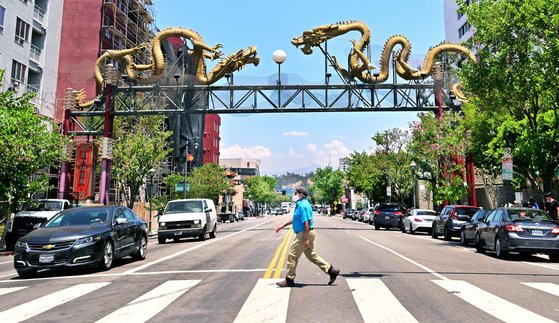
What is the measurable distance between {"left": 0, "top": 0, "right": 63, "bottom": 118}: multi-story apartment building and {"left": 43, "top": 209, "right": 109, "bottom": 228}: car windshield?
21700 millimetres

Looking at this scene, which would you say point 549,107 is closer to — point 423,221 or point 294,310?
point 423,221

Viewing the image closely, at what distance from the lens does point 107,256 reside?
1095cm

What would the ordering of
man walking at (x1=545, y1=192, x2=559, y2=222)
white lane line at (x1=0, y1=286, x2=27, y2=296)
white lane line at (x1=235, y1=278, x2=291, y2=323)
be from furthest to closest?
man walking at (x1=545, y1=192, x2=559, y2=222), white lane line at (x1=0, y1=286, x2=27, y2=296), white lane line at (x1=235, y1=278, x2=291, y2=323)

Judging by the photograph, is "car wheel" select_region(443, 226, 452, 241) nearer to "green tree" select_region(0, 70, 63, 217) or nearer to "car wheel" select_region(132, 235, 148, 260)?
"car wheel" select_region(132, 235, 148, 260)

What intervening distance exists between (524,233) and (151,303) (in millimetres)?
10707

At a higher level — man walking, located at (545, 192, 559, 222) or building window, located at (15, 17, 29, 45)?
building window, located at (15, 17, 29, 45)

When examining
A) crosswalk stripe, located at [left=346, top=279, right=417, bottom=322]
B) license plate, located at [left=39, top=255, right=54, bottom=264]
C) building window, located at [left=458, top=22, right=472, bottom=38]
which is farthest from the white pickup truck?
building window, located at [left=458, top=22, right=472, bottom=38]

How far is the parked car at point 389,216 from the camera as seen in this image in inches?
1270

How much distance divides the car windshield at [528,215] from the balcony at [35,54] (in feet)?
110

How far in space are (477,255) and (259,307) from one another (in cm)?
1055

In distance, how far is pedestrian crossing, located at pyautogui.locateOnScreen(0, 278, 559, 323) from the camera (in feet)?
20.3

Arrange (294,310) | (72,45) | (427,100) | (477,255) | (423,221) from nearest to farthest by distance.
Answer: (294,310)
(477,255)
(423,221)
(427,100)
(72,45)

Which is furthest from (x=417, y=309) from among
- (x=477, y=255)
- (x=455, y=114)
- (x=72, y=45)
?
(x=72, y=45)

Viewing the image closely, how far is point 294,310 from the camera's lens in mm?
6504
